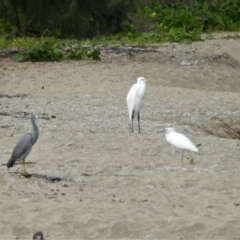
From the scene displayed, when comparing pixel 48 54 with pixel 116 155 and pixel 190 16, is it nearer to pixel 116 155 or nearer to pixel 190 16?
pixel 116 155

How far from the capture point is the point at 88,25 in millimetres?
22984

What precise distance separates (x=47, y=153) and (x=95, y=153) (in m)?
0.53

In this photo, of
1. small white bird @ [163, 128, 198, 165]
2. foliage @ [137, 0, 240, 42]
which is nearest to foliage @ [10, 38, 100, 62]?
foliage @ [137, 0, 240, 42]

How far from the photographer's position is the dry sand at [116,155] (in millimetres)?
6816

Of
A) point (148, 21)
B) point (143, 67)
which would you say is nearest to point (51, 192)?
point (143, 67)

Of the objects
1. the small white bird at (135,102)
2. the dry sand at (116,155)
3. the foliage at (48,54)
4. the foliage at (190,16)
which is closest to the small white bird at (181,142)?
the dry sand at (116,155)

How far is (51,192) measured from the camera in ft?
25.4

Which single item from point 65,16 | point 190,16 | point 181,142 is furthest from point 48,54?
point 190,16

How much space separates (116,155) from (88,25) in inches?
549

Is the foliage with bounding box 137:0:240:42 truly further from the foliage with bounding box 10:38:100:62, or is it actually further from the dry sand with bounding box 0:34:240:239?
the dry sand with bounding box 0:34:240:239

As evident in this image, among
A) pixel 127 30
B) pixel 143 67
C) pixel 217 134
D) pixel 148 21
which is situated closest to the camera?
pixel 217 134

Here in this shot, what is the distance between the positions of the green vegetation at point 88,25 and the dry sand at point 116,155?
156 centimetres

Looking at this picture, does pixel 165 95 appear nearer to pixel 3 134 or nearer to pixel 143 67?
pixel 143 67

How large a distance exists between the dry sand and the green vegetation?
1.56 meters
